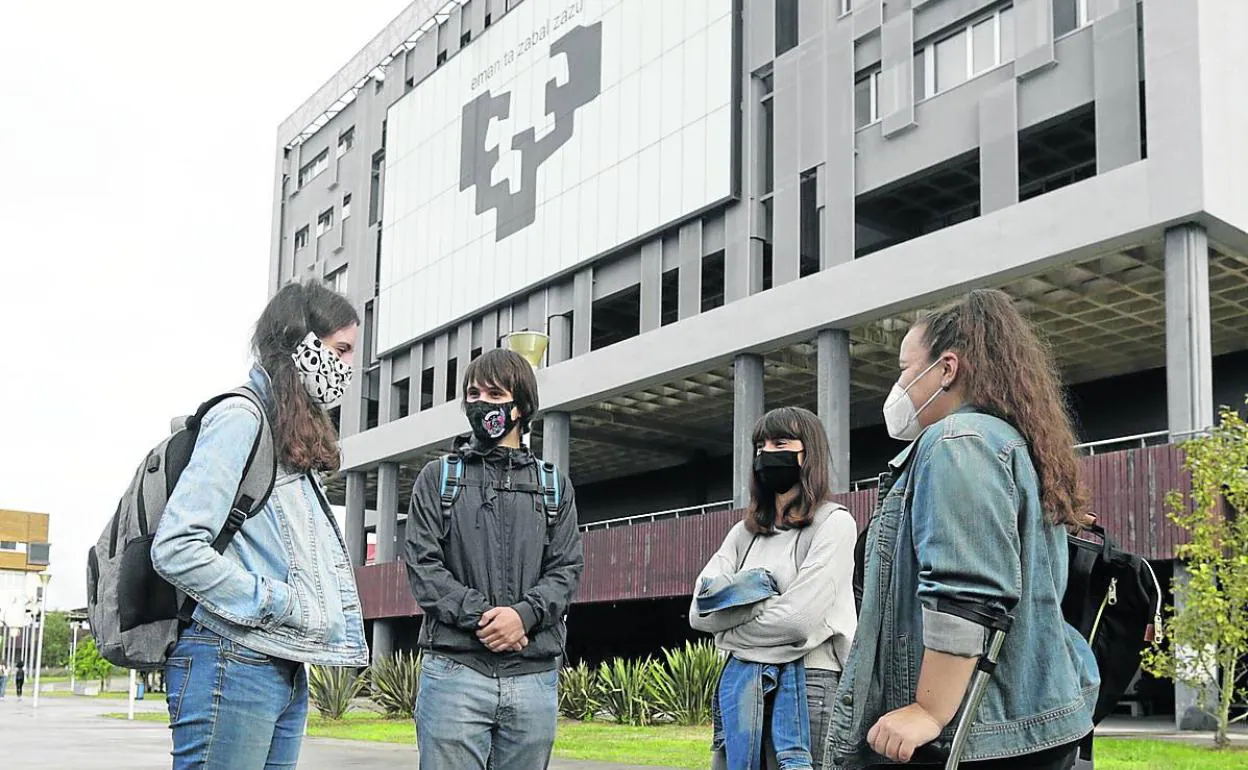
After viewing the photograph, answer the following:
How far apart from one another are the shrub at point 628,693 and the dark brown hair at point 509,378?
56.3 feet

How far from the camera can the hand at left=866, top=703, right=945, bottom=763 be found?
291 cm

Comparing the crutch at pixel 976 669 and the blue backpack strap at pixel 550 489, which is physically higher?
the blue backpack strap at pixel 550 489

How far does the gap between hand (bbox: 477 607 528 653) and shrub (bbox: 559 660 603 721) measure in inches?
740

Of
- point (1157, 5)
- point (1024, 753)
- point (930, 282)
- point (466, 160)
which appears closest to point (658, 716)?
point (930, 282)

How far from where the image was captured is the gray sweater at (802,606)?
4945 mm

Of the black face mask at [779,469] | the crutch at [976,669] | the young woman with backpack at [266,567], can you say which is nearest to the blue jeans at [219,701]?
the young woman with backpack at [266,567]

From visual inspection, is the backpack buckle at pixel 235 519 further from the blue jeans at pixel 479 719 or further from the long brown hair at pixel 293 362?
the blue jeans at pixel 479 719

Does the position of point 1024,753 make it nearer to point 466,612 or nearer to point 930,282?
point 466,612

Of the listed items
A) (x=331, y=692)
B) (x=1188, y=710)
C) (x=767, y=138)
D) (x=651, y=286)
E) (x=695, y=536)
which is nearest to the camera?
(x=1188, y=710)

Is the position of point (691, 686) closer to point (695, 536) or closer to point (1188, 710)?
point (1188, 710)

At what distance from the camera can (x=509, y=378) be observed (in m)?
4.96

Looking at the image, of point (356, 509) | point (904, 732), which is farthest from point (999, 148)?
point (356, 509)

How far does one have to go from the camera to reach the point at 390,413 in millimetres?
44844

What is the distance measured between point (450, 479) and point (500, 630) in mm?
630
